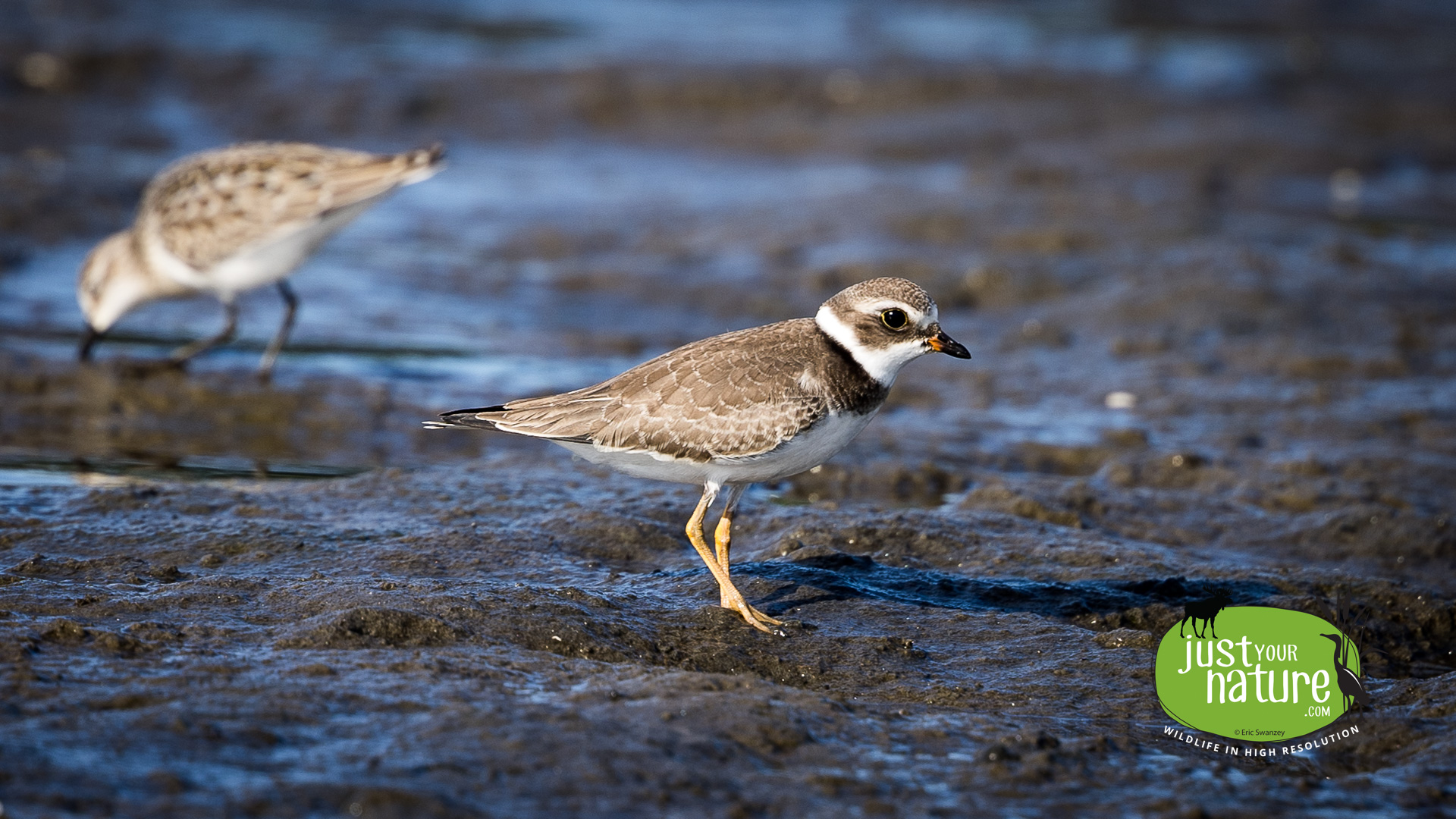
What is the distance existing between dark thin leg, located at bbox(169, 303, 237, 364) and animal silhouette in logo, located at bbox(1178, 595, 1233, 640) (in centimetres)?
710

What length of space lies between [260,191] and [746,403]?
5646 millimetres

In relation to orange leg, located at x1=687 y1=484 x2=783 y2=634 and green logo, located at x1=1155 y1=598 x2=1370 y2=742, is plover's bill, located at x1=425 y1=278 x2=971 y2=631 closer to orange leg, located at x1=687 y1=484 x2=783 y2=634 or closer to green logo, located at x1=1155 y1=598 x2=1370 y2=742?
orange leg, located at x1=687 y1=484 x2=783 y2=634

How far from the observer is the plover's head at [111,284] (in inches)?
418

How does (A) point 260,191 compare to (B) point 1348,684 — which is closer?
(B) point 1348,684

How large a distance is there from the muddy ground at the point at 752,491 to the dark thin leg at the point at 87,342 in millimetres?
243

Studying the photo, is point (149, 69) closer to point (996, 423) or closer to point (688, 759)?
point (996, 423)

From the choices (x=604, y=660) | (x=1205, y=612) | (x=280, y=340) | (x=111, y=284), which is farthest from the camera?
(x=111, y=284)

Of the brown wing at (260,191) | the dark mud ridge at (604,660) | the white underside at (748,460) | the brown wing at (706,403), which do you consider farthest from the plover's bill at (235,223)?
the white underside at (748,460)

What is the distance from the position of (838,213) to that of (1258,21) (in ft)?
43.6

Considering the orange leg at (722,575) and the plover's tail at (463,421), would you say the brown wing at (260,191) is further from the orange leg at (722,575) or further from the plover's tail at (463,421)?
the orange leg at (722,575)

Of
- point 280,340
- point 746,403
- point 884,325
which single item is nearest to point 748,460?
point 746,403

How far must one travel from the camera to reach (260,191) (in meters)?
10.2

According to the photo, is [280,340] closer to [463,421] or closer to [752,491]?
[752,491]

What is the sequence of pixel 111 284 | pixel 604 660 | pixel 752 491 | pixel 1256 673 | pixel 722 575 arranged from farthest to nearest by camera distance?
1. pixel 111 284
2. pixel 752 491
3. pixel 722 575
4. pixel 1256 673
5. pixel 604 660
